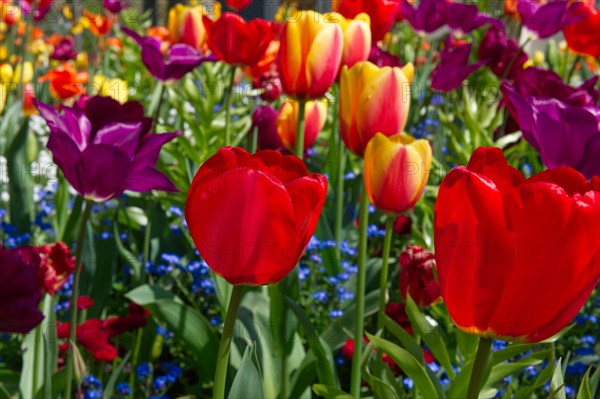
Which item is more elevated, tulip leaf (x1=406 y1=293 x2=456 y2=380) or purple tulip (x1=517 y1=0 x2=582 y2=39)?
purple tulip (x1=517 y1=0 x2=582 y2=39)

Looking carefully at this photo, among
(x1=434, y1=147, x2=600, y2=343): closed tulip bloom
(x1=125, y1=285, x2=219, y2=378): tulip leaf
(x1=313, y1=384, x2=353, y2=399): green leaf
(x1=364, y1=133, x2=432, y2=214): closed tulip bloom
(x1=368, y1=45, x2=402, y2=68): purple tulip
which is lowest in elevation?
(x1=125, y1=285, x2=219, y2=378): tulip leaf

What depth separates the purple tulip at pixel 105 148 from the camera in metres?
1.08

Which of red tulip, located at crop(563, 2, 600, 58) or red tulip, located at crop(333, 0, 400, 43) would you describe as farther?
red tulip, located at crop(563, 2, 600, 58)

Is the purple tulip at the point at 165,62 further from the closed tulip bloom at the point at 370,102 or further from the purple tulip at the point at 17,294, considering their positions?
the purple tulip at the point at 17,294

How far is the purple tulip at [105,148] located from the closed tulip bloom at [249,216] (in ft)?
1.29

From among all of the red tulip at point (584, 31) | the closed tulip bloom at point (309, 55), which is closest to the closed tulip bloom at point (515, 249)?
the closed tulip bloom at point (309, 55)

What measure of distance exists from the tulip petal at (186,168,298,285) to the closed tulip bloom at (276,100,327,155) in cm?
106

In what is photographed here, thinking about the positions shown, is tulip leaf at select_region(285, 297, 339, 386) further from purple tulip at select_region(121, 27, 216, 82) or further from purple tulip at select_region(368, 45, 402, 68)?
purple tulip at select_region(368, 45, 402, 68)

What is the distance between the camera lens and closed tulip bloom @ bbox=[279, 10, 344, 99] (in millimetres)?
1357

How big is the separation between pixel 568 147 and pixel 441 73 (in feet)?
2.75

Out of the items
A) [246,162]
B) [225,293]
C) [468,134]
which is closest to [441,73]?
[468,134]

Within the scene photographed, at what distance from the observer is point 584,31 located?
2.06 meters

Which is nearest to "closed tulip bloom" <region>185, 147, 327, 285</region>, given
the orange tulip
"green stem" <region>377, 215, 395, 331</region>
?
"green stem" <region>377, 215, 395, 331</region>

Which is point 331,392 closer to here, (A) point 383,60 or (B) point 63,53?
(A) point 383,60
